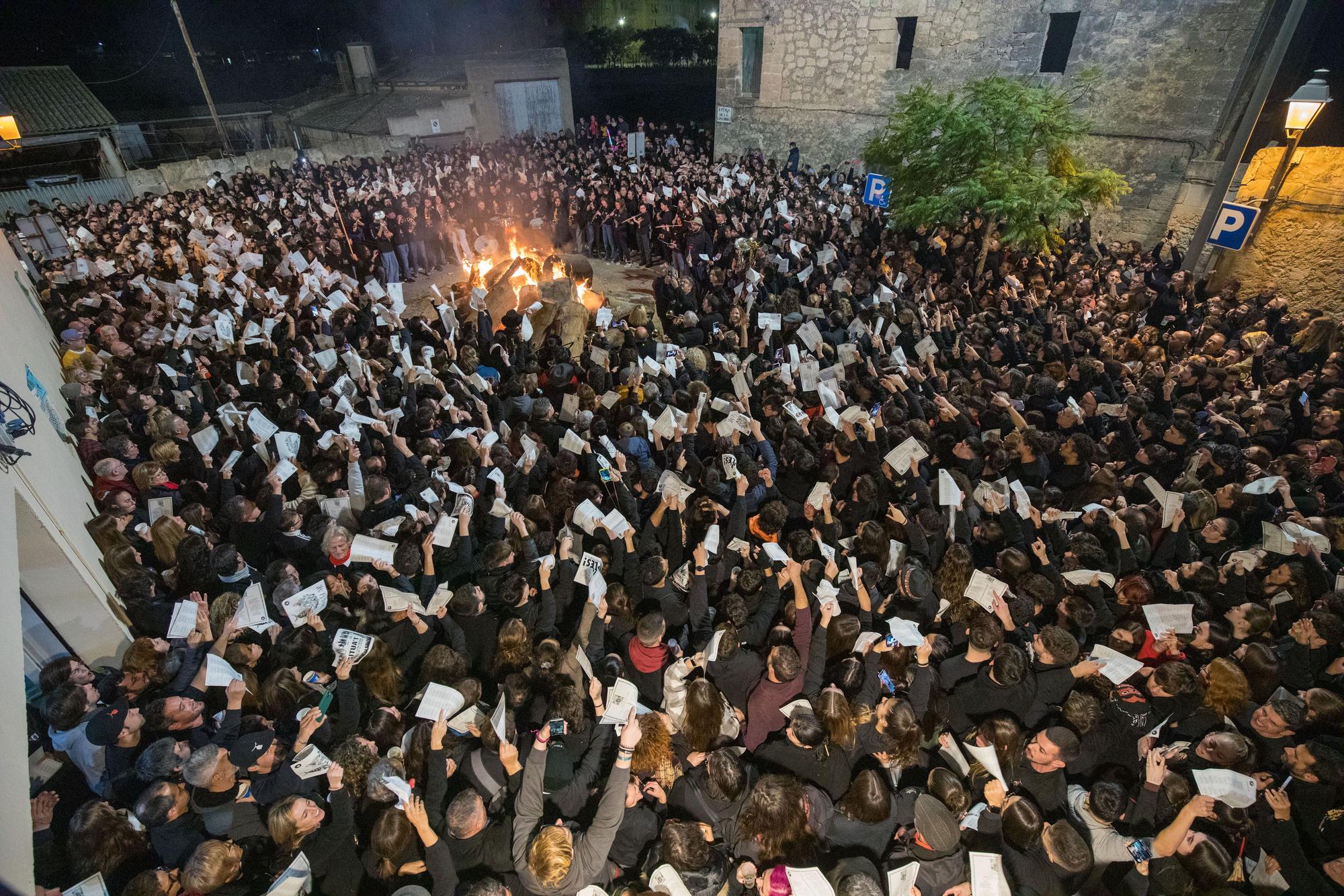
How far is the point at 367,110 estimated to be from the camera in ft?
85.6

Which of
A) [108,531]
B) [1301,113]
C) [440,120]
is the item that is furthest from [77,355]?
[440,120]

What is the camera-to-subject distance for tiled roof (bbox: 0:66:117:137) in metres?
18.9

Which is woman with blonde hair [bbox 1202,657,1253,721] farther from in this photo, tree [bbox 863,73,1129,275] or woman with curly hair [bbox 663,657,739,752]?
tree [bbox 863,73,1129,275]

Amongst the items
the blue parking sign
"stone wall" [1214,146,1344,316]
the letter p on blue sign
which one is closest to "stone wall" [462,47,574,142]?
the blue parking sign

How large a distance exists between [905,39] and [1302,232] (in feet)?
42.3

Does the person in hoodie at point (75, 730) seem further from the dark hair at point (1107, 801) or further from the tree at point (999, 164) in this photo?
the tree at point (999, 164)

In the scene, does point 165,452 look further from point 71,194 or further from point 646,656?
point 71,194

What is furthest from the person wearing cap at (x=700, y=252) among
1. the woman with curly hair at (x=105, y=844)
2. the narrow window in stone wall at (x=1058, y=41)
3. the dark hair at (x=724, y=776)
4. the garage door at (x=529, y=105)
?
the garage door at (x=529, y=105)

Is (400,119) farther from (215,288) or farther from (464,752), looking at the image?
(464,752)

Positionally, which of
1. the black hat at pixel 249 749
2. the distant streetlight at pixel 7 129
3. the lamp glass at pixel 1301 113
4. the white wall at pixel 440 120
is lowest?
the black hat at pixel 249 749

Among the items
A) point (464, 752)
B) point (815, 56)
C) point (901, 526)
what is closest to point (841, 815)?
point (464, 752)

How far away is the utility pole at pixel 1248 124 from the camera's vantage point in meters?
9.51

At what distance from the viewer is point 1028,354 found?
28.6ft

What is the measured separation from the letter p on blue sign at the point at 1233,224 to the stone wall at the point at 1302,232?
1273 mm
